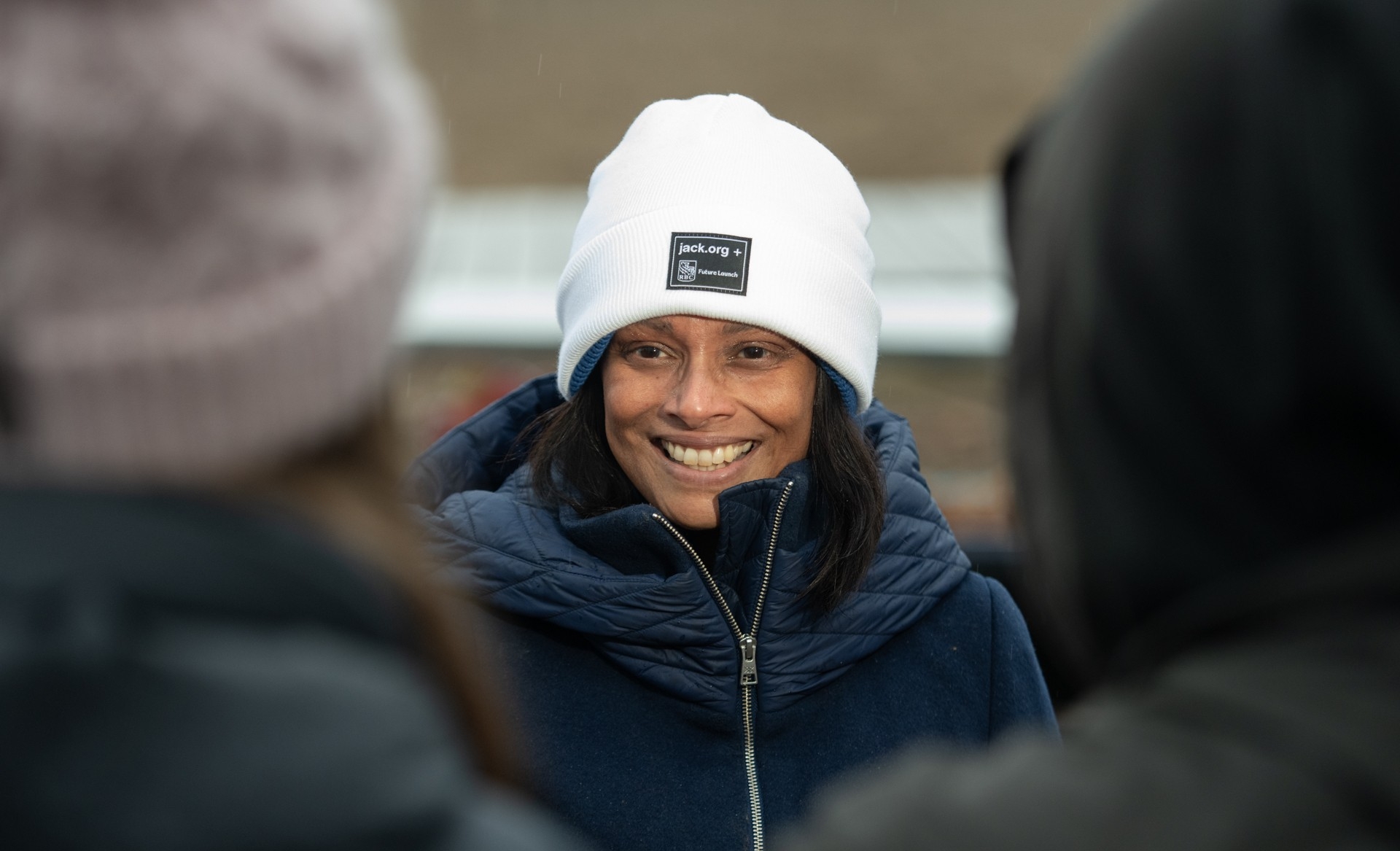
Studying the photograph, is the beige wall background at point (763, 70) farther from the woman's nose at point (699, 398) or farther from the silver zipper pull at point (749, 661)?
the silver zipper pull at point (749, 661)

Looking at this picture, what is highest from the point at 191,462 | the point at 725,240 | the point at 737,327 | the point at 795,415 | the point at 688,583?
the point at 725,240

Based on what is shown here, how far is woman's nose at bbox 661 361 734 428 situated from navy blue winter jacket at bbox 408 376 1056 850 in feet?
0.56

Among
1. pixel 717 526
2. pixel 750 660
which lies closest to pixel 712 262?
pixel 717 526

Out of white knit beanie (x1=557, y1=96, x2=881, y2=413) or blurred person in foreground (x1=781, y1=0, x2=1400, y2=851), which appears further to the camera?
white knit beanie (x1=557, y1=96, x2=881, y2=413)

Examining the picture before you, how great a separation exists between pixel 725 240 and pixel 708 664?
2.29 ft

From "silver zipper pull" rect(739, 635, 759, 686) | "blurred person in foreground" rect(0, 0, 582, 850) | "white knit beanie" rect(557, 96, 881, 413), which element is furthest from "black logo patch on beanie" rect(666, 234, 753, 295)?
"blurred person in foreground" rect(0, 0, 582, 850)

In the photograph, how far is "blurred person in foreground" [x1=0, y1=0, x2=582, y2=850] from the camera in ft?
2.10

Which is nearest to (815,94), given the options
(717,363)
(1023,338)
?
(717,363)

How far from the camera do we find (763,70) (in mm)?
12055

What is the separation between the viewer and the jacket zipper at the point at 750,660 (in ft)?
6.64

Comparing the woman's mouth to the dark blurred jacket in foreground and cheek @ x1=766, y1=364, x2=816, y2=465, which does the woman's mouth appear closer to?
cheek @ x1=766, y1=364, x2=816, y2=465

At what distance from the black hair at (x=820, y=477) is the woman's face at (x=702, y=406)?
0.05 m

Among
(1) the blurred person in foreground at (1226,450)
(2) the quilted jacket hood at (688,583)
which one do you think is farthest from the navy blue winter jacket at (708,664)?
(1) the blurred person in foreground at (1226,450)

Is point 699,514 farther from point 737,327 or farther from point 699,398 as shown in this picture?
point 737,327
